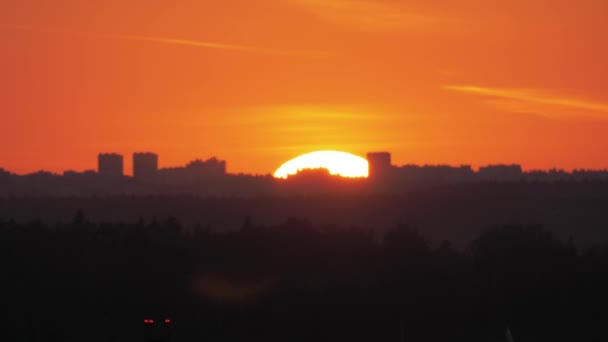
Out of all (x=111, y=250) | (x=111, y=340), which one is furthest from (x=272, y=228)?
(x=111, y=340)

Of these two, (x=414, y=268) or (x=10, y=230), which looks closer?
(x=414, y=268)

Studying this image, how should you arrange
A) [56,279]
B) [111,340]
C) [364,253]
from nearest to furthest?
[111,340] < [56,279] < [364,253]

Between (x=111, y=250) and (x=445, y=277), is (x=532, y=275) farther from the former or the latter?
(x=111, y=250)

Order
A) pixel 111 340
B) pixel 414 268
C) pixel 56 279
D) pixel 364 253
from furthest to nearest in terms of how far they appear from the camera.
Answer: pixel 364 253
pixel 414 268
pixel 56 279
pixel 111 340

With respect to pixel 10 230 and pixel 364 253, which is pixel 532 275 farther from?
pixel 10 230

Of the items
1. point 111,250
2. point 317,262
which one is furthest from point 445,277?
point 111,250

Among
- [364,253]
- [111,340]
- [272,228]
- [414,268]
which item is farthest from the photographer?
[272,228]
